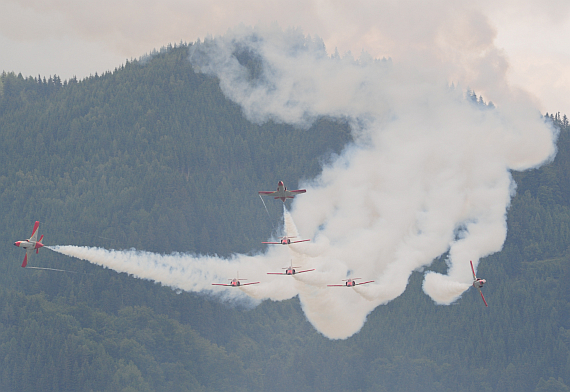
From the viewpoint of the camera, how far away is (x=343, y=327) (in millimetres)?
142625

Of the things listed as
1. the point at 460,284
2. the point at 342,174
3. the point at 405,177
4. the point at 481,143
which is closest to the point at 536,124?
the point at 481,143

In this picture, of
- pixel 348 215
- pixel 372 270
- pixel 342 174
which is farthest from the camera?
pixel 342 174

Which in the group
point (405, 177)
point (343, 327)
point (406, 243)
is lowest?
point (343, 327)

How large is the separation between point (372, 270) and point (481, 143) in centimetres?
3978

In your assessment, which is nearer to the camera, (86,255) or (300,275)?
(86,255)

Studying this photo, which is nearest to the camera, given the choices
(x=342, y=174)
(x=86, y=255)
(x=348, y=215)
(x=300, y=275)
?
(x=86, y=255)

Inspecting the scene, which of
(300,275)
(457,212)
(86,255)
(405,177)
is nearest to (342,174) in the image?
(405,177)

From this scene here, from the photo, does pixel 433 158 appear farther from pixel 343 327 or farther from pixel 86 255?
pixel 86 255

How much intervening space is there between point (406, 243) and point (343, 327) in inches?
617

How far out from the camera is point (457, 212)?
463ft

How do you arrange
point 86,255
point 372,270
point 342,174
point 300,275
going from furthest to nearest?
1. point 342,174
2. point 372,270
3. point 300,275
4. point 86,255

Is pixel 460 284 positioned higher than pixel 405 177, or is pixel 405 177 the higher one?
pixel 405 177

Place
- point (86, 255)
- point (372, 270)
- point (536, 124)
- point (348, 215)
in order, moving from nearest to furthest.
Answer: point (86, 255), point (372, 270), point (348, 215), point (536, 124)

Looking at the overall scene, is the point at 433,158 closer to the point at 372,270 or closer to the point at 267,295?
the point at 372,270
